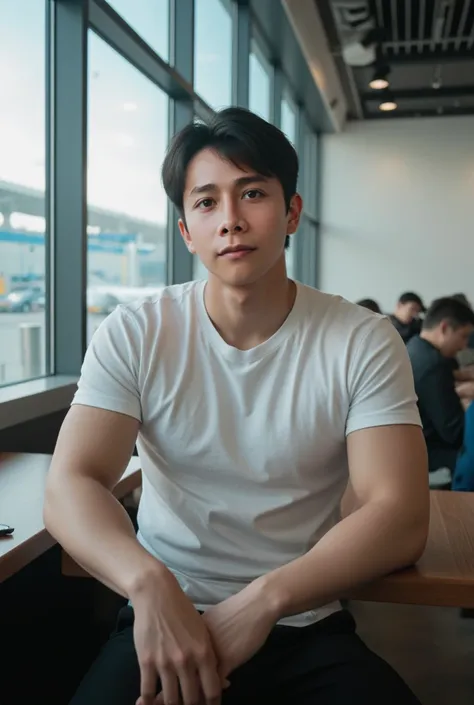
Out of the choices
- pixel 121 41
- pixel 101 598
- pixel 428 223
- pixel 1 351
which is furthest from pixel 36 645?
pixel 428 223

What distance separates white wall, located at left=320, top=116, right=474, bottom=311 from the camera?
8852 millimetres

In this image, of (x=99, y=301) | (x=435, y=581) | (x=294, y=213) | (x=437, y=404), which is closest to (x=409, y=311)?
(x=437, y=404)

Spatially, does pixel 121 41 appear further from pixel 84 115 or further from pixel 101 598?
pixel 101 598

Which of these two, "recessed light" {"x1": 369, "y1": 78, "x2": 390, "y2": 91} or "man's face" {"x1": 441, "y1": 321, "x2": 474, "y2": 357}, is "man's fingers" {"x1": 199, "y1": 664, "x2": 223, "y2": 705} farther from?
"recessed light" {"x1": 369, "y1": 78, "x2": 390, "y2": 91}

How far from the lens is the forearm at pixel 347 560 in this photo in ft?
3.31

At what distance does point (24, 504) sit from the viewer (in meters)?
1.41

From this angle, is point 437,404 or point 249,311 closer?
point 249,311

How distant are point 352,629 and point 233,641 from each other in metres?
0.27

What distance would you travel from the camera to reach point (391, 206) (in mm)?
9062

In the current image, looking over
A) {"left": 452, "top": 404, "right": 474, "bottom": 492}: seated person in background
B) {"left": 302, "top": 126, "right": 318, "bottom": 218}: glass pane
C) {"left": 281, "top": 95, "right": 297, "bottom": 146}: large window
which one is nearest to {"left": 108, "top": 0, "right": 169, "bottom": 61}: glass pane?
Result: {"left": 452, "top": 404, "right": 474, "bottom": 492}: seated person in background

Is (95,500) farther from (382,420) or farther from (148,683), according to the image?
(382,420)

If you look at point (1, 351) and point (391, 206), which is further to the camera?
point (391, 206)

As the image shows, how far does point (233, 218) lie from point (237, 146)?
13 centimetres

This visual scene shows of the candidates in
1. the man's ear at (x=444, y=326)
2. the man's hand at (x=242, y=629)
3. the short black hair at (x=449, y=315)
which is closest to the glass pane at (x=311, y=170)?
the short black hair at (x=449, y=315)
